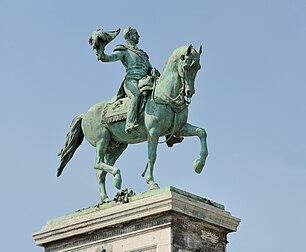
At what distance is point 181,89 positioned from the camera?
20.5 meters

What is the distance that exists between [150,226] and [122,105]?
3.09 m

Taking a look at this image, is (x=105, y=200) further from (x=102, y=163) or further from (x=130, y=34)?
(x=130, y=34)

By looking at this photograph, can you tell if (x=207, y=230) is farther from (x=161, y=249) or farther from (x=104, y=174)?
(x=104, y=174)

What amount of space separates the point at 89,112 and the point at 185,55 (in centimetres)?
294

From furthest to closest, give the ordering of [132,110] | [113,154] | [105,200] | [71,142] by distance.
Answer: [71,142]
[113,154]
[105,200]
[132,110]

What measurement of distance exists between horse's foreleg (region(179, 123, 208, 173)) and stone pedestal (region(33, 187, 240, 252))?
72 cm

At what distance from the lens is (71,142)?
74.5 ft

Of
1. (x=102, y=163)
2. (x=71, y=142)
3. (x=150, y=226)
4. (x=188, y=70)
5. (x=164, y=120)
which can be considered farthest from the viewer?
(x=71, y=142)

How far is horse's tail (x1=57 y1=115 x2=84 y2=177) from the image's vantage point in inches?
891

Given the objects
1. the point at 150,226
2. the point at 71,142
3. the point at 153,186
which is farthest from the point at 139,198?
the point at 71,142

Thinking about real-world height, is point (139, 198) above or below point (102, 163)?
below

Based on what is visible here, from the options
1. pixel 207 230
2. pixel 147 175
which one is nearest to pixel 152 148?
pixel 147 175

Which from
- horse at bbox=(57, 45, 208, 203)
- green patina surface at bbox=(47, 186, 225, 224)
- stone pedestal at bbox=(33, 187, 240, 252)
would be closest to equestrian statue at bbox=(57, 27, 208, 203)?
horse at bbox=(57, 45, 208, 203)

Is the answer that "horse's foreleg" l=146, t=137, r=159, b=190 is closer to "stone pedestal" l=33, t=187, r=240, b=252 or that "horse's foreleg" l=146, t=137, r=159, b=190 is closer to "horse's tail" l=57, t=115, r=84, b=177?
"stone pedestal" l=33, t=187, r=240, b=252
